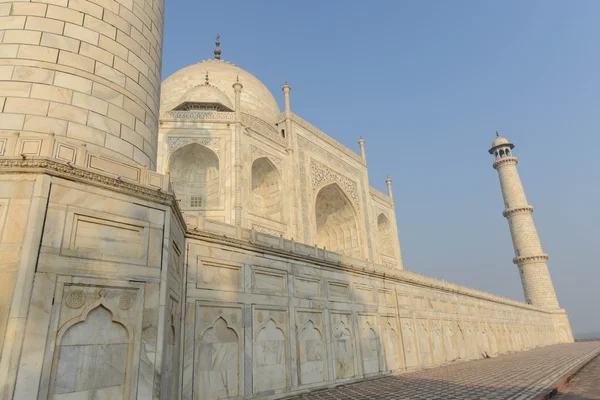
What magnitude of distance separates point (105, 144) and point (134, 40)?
6.35 ft

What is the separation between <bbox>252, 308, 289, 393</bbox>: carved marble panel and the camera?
7195 mm

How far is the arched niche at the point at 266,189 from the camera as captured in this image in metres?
17.0

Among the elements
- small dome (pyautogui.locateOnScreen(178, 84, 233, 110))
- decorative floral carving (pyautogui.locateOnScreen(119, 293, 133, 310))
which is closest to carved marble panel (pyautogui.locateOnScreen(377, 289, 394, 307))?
decorative floral carving (pyautogui.locateOnScreen(119, 293, 133, 310))

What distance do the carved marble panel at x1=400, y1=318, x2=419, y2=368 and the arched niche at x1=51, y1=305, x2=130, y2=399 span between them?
10.1m

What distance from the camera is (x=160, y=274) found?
173 inches

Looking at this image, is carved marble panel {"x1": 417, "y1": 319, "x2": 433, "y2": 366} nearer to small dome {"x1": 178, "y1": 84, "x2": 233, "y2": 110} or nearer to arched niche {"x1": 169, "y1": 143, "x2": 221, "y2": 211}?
arched niche {"x1": 169, "y1": 143, "x2": 221, "y2": 211}

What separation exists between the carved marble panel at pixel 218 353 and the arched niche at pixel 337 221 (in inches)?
559

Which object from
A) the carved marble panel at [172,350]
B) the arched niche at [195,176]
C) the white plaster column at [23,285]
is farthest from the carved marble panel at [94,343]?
the arched niche at [195,176]

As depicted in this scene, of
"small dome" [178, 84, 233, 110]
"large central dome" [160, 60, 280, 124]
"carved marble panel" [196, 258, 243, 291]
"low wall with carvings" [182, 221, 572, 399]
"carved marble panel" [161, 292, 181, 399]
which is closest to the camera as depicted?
"carved marble panel" [161, 292, 181, 399]

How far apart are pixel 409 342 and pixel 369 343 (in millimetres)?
2507

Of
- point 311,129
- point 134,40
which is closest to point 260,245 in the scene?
point 134,40

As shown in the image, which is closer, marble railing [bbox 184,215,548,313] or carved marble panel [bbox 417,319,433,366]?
marble railing [bbox 184,215,548,313]

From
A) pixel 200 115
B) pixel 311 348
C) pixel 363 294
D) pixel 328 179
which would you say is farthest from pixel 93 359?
pixel 328 179

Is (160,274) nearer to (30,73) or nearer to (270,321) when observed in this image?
(30,73)
